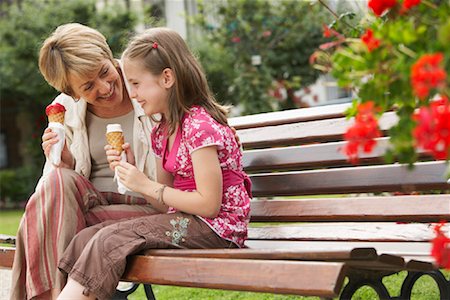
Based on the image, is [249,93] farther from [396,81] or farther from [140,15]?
[396,81]

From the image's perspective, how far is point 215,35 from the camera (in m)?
13.5

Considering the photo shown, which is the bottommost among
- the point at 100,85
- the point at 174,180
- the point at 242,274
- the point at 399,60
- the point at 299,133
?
the point at 242,274

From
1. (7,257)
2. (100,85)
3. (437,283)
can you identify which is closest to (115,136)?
(100,85)

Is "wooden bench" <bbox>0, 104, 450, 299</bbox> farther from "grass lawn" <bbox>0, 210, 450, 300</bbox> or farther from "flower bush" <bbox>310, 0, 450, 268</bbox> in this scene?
"grass lawn" <bbox>0, 210, 450, 300</bbox>

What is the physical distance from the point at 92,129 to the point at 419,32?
2.07 m

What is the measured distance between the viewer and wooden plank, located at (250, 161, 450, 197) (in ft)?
10.6

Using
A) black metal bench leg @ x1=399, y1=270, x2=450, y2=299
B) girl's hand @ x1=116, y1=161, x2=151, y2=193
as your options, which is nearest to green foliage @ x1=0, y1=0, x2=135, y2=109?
girl's hand @ x1=116, y1=161, x2=151, y2=193

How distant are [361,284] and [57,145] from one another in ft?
4.42

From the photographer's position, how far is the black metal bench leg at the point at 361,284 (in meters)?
2.66

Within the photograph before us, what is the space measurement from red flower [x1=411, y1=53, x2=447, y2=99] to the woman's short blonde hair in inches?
74.2

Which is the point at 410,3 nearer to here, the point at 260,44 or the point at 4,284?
the point at 4,284

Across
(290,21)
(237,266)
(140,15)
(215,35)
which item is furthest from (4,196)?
(237,266)

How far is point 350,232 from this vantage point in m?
3.48

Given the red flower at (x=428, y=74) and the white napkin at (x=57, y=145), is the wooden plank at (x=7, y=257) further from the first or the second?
the red flower at (x=428, y=74)
